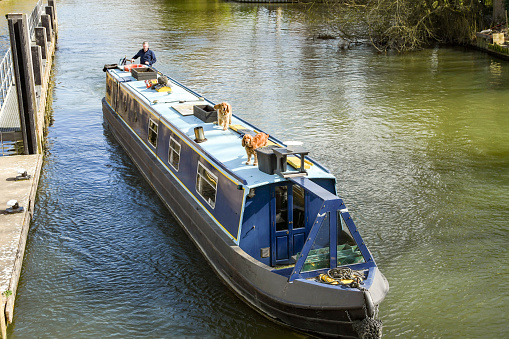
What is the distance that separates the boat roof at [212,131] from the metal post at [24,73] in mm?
2640

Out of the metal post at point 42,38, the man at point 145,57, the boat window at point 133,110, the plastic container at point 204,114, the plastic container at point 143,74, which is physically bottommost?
the boat window at point 133,110

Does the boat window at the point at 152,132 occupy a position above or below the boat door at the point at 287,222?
above

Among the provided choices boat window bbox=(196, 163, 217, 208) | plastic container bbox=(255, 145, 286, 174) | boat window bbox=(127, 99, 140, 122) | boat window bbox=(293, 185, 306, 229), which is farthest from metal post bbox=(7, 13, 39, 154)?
boat window bbox=(293, 185, 306, 229)

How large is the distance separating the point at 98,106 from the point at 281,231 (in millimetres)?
14566

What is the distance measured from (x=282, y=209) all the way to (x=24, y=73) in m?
8.19

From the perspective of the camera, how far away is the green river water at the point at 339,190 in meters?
9.77

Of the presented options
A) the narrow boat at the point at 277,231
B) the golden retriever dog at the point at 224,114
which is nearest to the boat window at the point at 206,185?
the narrow boat at the point at 277,231

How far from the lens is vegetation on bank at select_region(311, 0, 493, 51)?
3133 centimetres

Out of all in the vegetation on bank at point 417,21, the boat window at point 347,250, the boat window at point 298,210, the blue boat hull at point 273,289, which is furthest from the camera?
the vegetation on bank at point 417,21

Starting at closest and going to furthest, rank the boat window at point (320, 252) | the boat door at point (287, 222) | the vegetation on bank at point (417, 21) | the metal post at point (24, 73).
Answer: the boat window at point (320, 252) < the boat door at point (287, 222) < the metal post at point (24, 73) < the vegetation on bank at point (417, 21)

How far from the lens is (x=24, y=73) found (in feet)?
→ 47.4

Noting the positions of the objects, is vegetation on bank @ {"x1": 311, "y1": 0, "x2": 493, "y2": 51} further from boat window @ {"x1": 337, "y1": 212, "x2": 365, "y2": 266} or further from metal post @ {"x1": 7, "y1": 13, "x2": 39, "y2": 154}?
boat window @ {"x1": 337, "y1": 212, "x2": 365, "y2": 266}

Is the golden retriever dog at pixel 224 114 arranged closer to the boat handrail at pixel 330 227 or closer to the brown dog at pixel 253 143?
the brown dog at pixel 253 143

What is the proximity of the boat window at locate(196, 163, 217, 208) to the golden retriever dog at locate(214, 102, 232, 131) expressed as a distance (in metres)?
1.36
